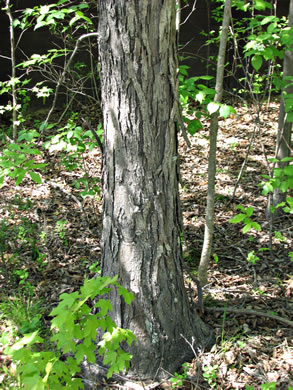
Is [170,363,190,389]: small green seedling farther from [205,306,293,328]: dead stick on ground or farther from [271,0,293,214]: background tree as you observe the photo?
[271,0,293,214]: background tree

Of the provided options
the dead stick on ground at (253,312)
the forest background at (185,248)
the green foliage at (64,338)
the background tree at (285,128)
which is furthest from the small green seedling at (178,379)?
the background tree at (285,128)

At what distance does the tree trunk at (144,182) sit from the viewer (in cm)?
206

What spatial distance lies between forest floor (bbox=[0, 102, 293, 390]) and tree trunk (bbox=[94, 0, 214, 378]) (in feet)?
0.83

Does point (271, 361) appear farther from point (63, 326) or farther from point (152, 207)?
point (63, 326)

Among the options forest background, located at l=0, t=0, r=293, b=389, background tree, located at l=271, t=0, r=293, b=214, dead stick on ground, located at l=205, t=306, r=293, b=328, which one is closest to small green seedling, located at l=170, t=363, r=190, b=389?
forest background, located at l=0, t=0, r=293, b=389

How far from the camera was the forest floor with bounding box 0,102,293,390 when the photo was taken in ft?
8.47

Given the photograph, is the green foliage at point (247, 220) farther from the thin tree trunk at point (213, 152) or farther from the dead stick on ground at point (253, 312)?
the dead stick on ground at point (253, 312)

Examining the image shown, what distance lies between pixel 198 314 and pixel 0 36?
6.07m

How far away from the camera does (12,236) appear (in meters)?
3.94

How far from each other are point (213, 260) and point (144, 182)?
5.36 feet

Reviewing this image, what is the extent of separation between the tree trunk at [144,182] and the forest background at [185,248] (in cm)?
16

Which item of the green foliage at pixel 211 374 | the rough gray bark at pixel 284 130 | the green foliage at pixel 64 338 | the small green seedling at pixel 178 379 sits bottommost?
the small green seedling at pixel 178 379

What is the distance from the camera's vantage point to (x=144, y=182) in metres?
2.26

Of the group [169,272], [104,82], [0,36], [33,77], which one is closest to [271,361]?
[169,272]
